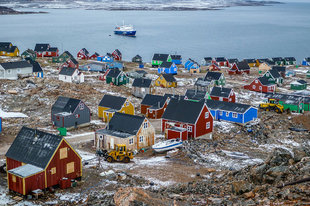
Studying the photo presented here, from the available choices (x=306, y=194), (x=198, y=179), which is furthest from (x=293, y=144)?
(x=306, y=194)

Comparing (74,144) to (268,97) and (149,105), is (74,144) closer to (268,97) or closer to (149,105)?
(149,105)

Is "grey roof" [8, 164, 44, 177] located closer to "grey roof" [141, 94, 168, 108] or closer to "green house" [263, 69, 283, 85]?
"grey roof" [141, 94, 168, 108]

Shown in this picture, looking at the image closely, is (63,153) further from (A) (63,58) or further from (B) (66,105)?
(A) (63,58)

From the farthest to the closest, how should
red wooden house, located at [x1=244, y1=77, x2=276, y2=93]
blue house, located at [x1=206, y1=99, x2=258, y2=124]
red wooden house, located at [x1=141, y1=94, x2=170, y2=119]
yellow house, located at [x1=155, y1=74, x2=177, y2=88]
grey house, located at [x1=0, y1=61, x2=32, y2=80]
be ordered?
yellow house, located at [x1=155, y1=74, x2=177, y2=88], red wooden house, located at [x1=244, y1=77, x2=276, y2=93], grey house, located at [x1=0, y1=61, x2=32, y2=80], red wooden house, located at [x1=141, y1=94, x2=170, y2=119], blue house, located at [x1=206, y1=99, x2=258, y2=124]

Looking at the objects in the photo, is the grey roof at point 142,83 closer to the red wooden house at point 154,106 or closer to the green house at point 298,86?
the red wooden house at point 154,106

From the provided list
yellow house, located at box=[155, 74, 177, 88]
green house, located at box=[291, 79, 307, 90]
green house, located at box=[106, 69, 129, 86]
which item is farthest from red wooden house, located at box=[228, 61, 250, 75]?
green house, located at box=[106, 69, 129, 86]

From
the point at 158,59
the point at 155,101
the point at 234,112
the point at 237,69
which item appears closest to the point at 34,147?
the point at 155,101

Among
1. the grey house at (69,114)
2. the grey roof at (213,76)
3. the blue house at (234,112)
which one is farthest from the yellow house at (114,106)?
the grey roof at (213,76)
